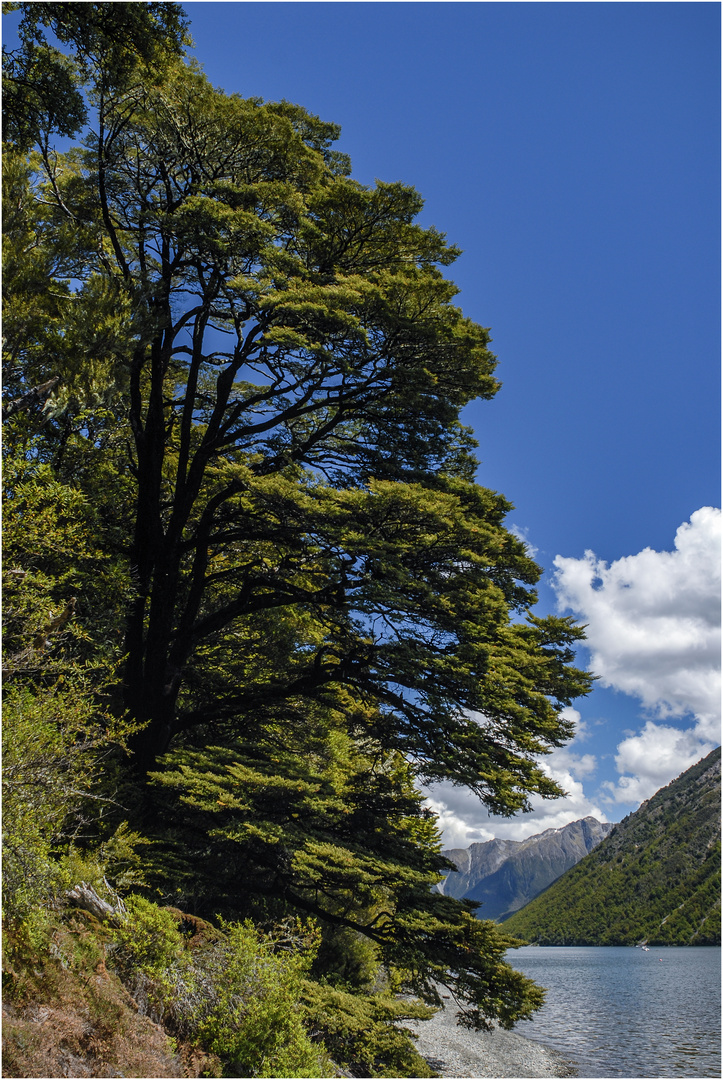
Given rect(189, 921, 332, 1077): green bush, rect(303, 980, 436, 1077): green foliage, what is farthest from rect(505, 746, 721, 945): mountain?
rect(189, 921, 332, 1077): green bush

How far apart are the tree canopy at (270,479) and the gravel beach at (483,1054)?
8.92 metres

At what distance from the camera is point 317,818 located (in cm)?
1159

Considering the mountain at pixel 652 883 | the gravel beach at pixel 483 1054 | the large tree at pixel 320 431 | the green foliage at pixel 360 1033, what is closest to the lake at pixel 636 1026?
the gravel beach at pixel 483 1054

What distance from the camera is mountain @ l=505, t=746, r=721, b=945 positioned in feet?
409

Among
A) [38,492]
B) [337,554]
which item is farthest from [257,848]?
[38,492]

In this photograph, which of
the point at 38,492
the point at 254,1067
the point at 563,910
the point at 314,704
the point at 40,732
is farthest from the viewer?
the point at 563,910

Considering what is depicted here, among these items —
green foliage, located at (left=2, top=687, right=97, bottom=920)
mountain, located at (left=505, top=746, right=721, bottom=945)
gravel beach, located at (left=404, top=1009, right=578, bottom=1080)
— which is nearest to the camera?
green foliage, located at (left=2, top=687, right=97, bottom=920)

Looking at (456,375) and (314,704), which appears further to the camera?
(314,704)

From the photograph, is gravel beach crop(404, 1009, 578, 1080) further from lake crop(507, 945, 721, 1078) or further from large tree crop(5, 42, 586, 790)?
large tree crop(5, 42, 586, 790)

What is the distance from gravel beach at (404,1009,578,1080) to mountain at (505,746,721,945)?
12085 centimetres

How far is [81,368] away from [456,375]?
6774 millimetres

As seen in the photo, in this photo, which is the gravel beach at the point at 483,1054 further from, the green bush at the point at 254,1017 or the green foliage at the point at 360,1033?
the green bush at the point at 254,1017

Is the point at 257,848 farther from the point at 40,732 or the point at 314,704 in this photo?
the point at 40,732

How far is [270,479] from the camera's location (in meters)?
10.8
